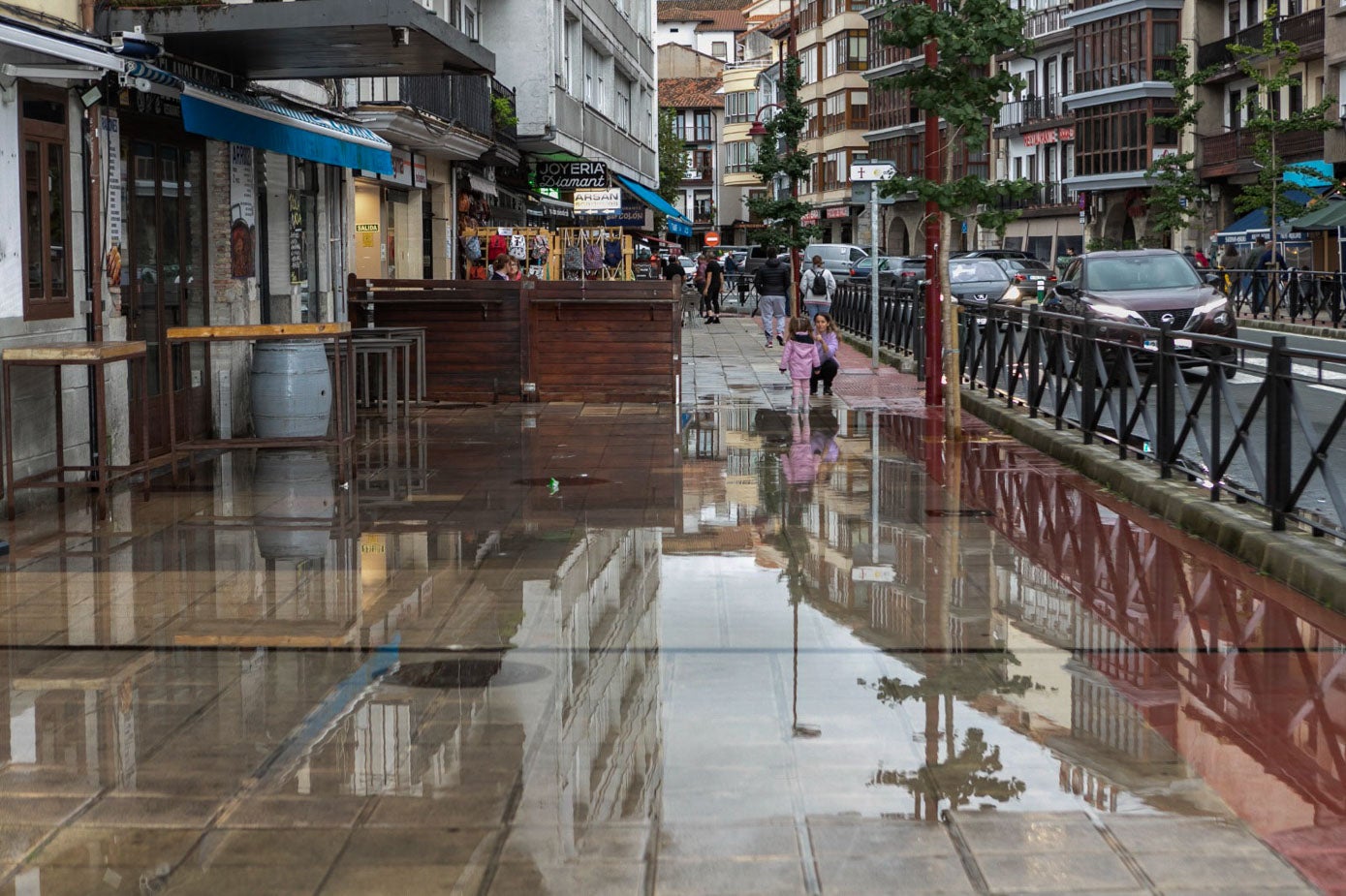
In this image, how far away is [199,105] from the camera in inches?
522

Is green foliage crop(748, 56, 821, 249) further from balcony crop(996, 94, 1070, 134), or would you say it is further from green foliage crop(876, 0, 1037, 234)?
balcony crop(996, 94, 1070, 134)

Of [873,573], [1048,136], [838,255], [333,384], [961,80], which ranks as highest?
[1048,136]

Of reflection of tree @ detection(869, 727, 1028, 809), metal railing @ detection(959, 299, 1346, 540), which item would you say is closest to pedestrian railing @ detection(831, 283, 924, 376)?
metal railing @ detection(959, 299, 1346, 540)

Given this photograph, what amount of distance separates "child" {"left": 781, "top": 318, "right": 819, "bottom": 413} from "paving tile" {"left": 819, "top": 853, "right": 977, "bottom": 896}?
13469 mm

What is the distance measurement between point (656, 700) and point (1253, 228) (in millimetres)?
51647

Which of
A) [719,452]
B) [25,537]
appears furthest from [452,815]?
[719,452]

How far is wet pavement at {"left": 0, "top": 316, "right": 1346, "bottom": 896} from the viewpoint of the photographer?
479cm

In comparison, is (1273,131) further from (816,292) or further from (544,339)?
(544,339)

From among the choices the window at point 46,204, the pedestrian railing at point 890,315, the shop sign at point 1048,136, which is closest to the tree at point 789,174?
the pedestrian railing at point 890,315

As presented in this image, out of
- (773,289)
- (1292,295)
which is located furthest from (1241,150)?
(773,289)

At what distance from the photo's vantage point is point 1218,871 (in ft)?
15.1

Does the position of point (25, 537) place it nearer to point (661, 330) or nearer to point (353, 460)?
point (353, 460)

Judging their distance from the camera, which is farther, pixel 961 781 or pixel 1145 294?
pixel 1145 294

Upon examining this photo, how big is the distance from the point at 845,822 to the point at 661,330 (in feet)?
48.4
